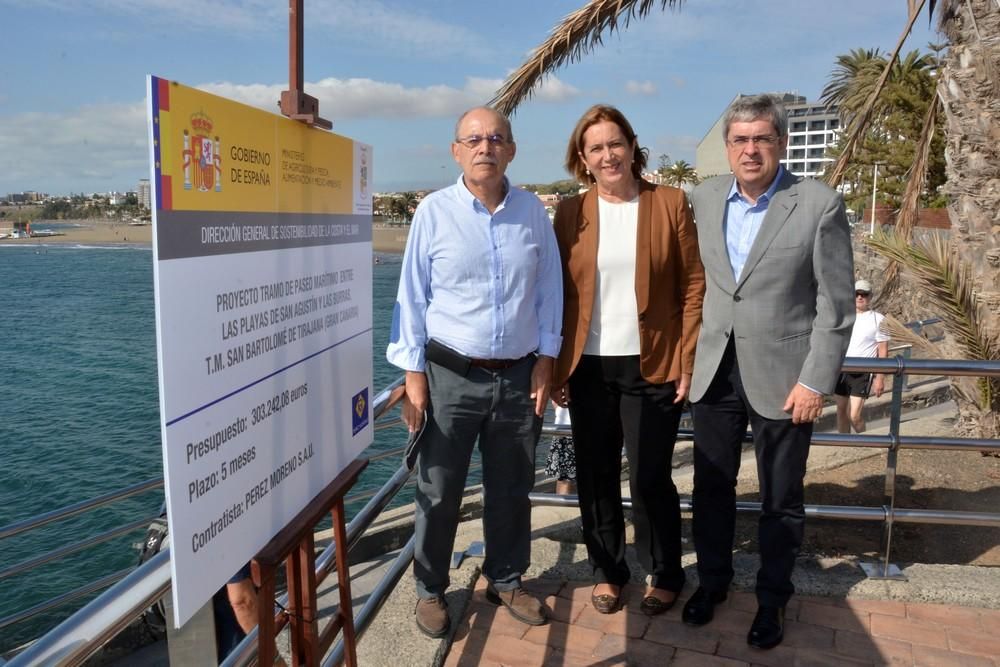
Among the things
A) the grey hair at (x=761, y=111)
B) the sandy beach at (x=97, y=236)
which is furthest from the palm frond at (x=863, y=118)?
the sandy beach at (x=97, y=236)

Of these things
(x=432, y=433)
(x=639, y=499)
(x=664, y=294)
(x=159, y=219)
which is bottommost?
(x=639, y=499)

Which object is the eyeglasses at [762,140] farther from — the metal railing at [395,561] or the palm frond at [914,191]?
the palm frond at [914,191]

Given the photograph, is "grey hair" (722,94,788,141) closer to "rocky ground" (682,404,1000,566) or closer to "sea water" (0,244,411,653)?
"rocky ground" (682,404,1000,566)

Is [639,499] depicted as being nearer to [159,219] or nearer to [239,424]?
[239,424]

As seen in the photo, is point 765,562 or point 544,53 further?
point 544,53

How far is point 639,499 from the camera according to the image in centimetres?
297

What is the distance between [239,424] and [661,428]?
179cm

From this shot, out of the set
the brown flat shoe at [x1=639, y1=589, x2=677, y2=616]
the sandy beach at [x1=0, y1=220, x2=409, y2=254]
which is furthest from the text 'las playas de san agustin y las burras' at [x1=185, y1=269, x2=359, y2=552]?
the sandy beach at [x1=0, y1=220, x2=409, y2=254]

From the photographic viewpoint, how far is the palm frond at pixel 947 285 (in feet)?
15.7

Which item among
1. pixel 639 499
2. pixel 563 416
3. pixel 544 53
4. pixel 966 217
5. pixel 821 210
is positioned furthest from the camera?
pixel 544 53

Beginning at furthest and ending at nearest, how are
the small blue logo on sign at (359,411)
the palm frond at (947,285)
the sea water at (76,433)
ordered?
the sea water at (76,433)
the palm frond at (947,285)
the small blue logo on sign at (359,411)

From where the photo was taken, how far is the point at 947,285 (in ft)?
16.0

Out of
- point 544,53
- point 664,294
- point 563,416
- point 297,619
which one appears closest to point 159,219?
point 297,619

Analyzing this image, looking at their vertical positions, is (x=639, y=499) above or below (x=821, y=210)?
below
